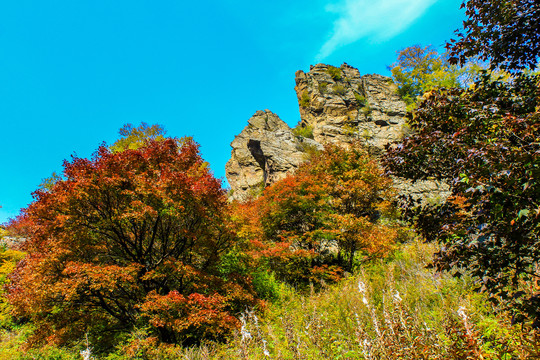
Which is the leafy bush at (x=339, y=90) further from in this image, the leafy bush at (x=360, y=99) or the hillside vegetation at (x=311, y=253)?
the hillside vegetation at (x=311, y=253)

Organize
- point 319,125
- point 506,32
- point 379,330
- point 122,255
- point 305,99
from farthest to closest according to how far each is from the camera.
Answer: point 305,99, point 319,125, point 122,255, point 506,32, point 379,330

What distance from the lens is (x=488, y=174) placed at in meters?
2.78

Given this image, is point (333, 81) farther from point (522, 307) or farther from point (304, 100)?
point (522, 307)

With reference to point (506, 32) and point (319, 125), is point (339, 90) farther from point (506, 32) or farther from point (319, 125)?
point (506, 32)

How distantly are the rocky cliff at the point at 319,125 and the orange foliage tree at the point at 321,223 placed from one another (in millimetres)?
5732

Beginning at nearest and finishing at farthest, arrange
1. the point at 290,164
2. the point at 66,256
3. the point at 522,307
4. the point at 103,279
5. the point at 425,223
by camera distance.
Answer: the point at 522,307 < the point at 425,223 < the point at 103,279 < the point at 66,256 < the point at 290,164

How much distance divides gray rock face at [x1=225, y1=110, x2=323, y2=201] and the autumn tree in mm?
17004

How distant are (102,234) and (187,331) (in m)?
4.22

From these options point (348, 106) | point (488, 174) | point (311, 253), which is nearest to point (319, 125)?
point (348, 106)

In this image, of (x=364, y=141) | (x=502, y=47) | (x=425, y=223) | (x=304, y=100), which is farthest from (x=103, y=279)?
(x=304, y=100)

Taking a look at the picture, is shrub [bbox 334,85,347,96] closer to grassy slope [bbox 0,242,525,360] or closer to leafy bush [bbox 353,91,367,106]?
leafy bush [bbox 353,91,367,106]

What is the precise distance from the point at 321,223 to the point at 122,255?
405 inches

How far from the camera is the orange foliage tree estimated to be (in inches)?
539

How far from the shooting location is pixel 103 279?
7344mm
